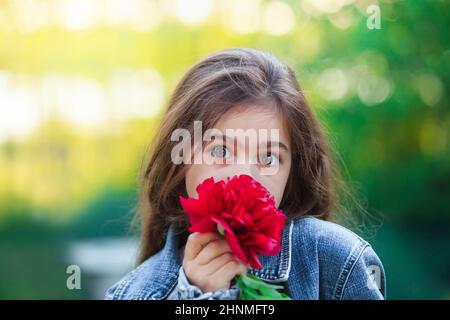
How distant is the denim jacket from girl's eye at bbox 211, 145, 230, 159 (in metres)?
0.19

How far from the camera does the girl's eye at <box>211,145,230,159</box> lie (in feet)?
3.91

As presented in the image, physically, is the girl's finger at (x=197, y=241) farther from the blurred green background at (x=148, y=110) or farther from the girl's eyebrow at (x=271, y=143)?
the blurred green background at (x=148, y=110)

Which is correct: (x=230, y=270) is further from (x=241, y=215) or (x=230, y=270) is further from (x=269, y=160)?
(x=269, y=160)

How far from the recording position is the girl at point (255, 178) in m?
1.15

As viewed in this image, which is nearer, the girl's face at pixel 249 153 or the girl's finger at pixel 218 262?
Result: the girl's finger at pixel 218 262

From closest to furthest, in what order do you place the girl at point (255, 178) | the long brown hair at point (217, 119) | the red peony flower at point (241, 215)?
1. the red peony flower at point (241, 215)
2. the girl at point (255, 178)
3. the long brown hair at point (217, 119)

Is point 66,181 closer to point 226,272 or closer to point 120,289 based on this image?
point 120,289

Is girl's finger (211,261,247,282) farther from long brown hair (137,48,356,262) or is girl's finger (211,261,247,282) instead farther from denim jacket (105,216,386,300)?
long brown hair (137,48,356,262)

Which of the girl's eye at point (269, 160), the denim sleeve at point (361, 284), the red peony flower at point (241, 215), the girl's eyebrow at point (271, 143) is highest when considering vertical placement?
the girl's eyebrow at point (271, 143)

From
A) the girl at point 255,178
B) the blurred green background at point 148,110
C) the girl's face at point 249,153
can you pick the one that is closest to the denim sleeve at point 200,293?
the girl at point 255,178

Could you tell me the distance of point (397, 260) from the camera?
207 centimetres

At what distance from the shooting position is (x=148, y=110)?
2.00 meters
